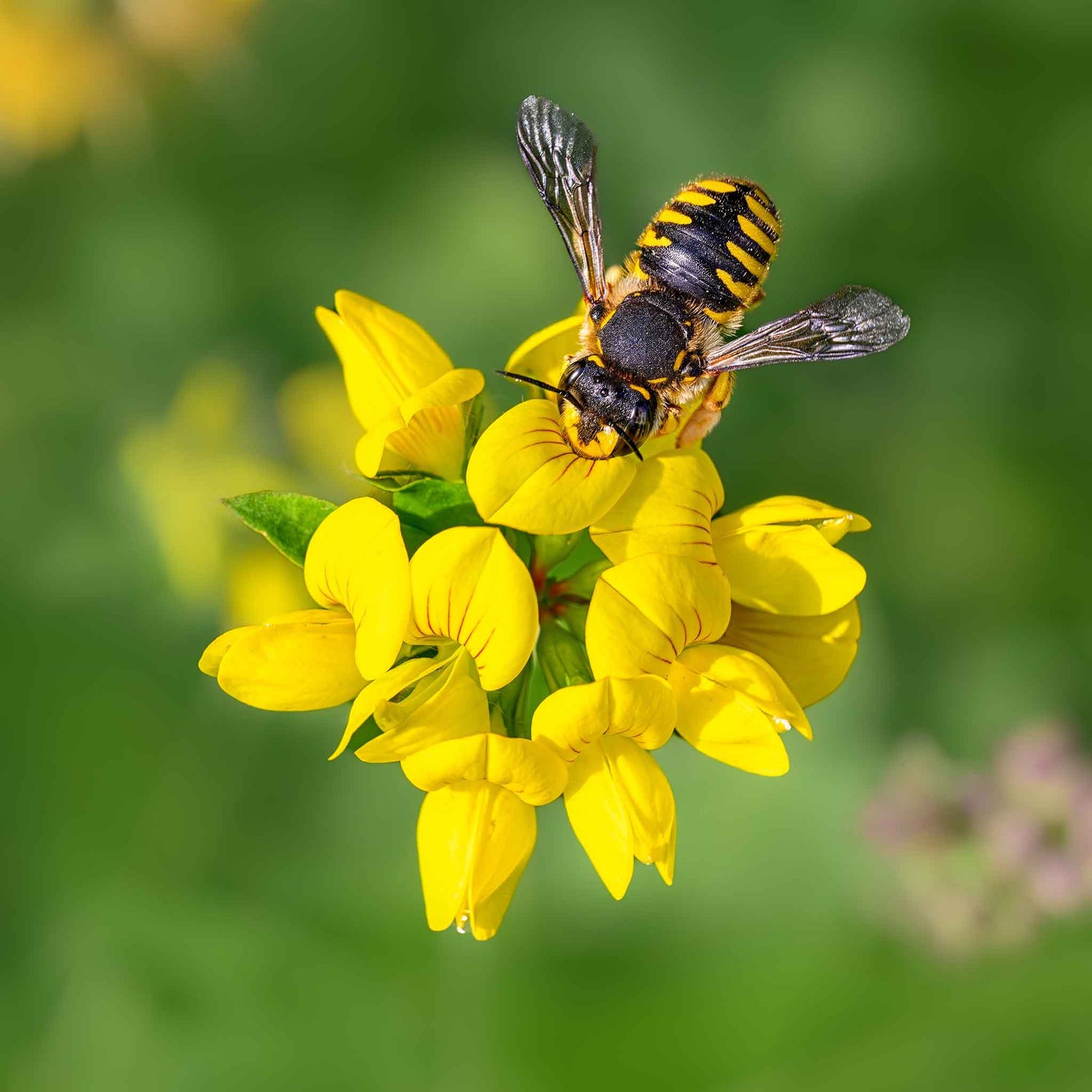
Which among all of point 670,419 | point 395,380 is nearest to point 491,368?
point 395,380

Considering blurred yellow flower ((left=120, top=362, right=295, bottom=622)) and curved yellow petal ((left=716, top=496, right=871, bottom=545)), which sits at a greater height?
curved yellow petal ((left=716, top=496, right=871, bottom=545))

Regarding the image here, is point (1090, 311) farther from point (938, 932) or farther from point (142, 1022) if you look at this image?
point (142, 1022)

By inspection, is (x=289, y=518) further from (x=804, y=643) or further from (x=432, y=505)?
(x=804, y=643)

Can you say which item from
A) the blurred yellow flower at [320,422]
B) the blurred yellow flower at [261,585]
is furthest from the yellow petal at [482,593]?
the blurred yellow flower at [320,422]

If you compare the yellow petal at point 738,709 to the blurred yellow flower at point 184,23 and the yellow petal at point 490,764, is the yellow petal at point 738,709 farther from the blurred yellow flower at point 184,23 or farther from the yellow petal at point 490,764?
the blurred yellow flower at point 184,23

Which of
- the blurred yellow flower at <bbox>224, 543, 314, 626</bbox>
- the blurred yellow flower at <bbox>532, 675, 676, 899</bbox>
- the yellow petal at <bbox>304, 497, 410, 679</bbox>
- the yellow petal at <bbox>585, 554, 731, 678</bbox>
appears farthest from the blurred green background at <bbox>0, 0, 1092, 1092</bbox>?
the yellow petal at <bbox>585, 554, 731, 678</bbox>

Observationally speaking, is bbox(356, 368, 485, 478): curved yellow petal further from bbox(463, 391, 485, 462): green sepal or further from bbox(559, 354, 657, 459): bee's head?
bbox(559, 354, 657, 459): bee's head
